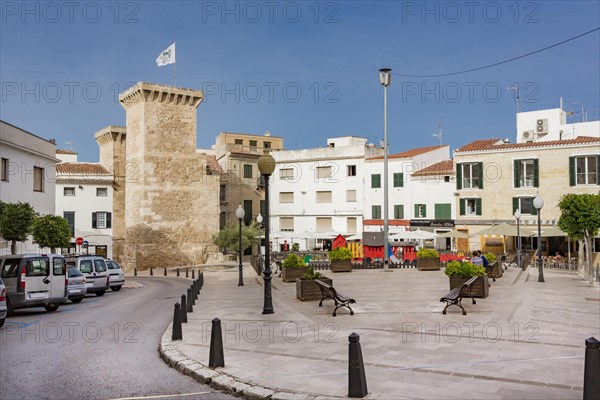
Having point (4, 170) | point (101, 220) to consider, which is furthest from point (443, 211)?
point (4, 170)

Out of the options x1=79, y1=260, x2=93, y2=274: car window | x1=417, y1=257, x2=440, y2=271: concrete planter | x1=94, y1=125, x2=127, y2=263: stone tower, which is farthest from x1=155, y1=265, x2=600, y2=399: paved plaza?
x1=94, y1=125, x2=127, y2=263: stone tower

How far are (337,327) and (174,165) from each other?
39.8 metres

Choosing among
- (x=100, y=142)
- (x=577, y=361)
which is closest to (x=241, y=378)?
(x=577, y=361)

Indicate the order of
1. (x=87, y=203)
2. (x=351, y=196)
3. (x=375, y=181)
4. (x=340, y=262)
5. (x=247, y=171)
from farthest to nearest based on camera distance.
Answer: (x=247, y=171)
(x=87, y=203)
(x=351, y=196)
(x=375, y=181)
(x=340, y=262)

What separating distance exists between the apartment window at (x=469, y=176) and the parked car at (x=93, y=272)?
94.7ft

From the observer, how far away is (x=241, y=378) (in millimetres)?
7715

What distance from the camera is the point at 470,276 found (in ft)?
53.8

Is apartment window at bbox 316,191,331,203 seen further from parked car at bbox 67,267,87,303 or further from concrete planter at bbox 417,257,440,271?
parked car at bbox 67,267,87,303

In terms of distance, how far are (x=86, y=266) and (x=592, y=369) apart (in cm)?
2151

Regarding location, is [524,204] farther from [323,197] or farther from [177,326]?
[177,326]

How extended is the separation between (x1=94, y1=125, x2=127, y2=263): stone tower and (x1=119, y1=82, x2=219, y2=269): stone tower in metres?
5.14

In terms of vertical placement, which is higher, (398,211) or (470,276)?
(398,211)

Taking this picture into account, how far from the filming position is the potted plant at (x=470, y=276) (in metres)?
15.8

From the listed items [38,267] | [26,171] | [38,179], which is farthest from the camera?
[38,179]
